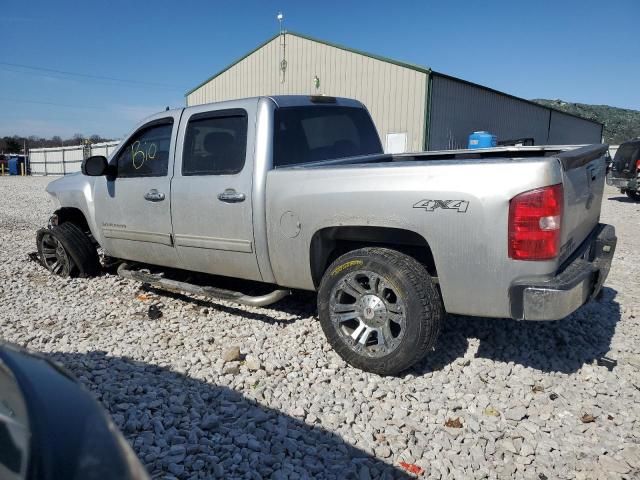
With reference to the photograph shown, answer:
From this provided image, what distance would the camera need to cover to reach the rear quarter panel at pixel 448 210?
272cm

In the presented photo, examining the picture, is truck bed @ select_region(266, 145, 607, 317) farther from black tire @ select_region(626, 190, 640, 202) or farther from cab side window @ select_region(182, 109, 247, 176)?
black tire @ select_region(626, 190, 640, 202)

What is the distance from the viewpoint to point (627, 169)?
47.7ft

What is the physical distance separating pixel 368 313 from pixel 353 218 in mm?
668

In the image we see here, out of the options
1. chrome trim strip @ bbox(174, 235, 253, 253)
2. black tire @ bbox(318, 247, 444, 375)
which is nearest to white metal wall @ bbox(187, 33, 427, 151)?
chrome trim strip @ bbox(174, 235, 253, 253)

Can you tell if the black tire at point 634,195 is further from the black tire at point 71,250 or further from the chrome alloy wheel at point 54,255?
the chrome alloy wheel at point 54,255

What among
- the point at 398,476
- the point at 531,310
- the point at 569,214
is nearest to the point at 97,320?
the point at 398,476

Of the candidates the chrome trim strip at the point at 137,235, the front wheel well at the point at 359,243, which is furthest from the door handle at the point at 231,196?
the chrome trim strip at the point at 137,235

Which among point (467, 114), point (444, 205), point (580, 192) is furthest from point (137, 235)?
point (467, 114)

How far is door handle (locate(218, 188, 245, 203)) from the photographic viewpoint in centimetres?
380

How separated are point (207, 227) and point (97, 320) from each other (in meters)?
1.42

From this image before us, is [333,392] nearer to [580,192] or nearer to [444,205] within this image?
[444,205]

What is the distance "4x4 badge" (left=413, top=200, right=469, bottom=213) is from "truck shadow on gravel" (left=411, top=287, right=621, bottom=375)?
1.25m

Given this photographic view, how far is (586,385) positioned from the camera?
3.27 metres

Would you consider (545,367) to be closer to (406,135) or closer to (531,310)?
(531,310)
